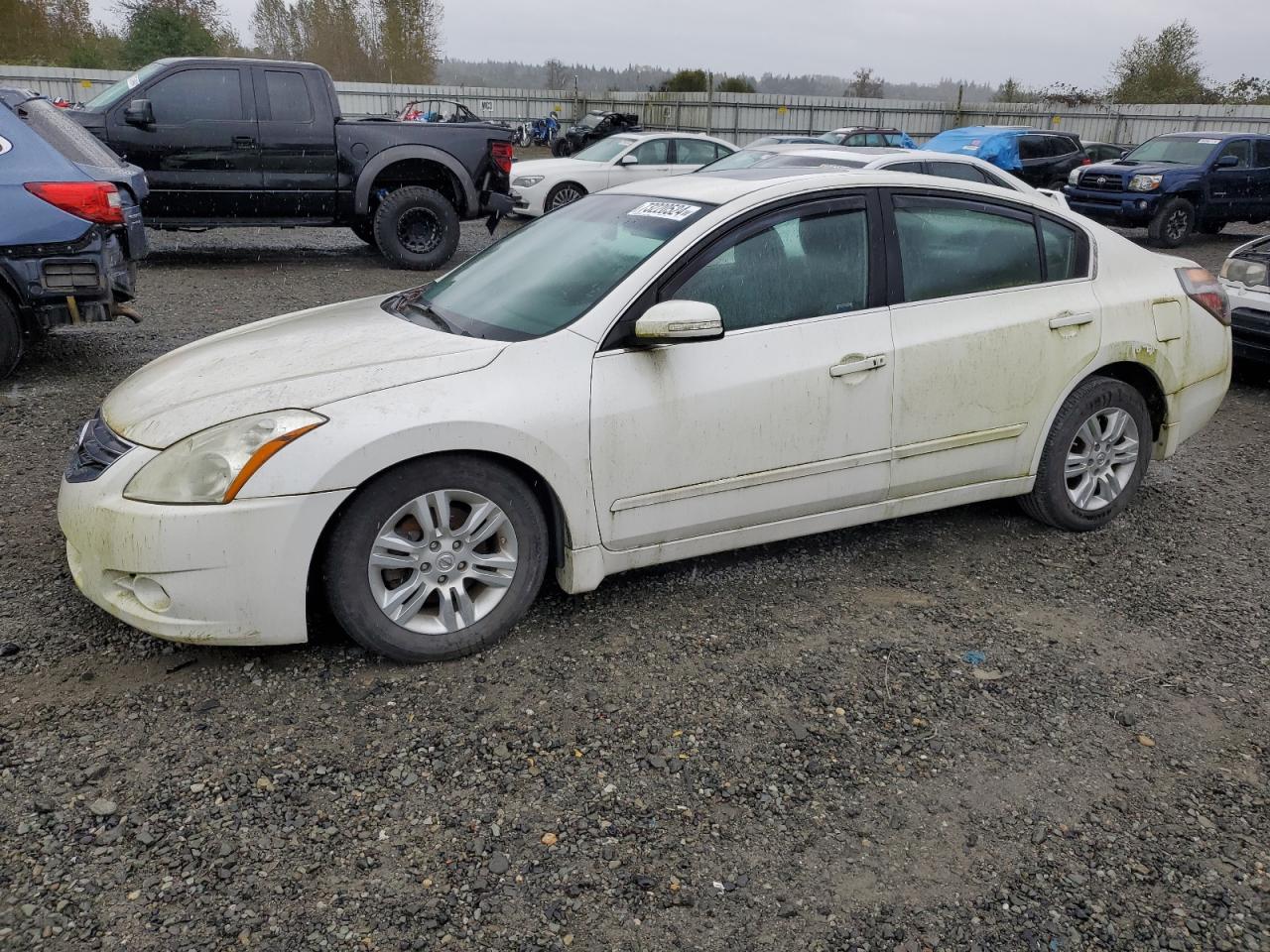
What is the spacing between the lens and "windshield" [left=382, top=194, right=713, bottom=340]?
3635 millimetres

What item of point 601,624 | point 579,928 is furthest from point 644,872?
point 601,624

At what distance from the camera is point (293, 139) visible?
432 inches

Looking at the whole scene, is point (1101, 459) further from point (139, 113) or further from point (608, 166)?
point (608, 166)

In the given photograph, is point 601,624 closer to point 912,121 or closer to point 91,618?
point 91,618

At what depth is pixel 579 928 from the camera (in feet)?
7.52

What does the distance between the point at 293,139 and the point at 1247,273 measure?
30.3 ft

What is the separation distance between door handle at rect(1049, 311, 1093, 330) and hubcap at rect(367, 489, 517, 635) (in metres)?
2.43

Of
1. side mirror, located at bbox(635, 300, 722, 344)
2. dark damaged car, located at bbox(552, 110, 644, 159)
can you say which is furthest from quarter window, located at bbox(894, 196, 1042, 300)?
dark damaged car, located at bbox(552, 110, 644, 159)

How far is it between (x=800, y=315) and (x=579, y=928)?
2.30 metres

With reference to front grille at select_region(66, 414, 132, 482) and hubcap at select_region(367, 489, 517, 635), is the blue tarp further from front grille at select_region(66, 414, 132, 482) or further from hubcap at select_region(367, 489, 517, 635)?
front grille at select_region(66, 414, 132, 482)

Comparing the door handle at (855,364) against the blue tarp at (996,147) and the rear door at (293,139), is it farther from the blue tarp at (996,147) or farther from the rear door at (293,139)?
the blue tarp at (996,147)

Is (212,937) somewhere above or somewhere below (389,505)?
below

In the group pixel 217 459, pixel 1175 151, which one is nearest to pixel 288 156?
pixel 217 459

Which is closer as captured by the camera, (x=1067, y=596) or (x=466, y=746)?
(x=466, y=746)
